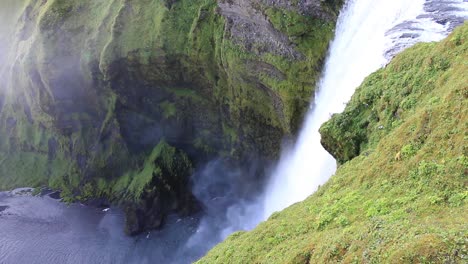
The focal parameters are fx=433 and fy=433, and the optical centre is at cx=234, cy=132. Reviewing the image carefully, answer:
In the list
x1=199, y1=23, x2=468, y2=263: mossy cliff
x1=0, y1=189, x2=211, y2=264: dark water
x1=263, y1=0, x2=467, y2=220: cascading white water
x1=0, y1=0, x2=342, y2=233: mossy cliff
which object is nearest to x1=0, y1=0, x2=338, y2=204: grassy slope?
x1=0, y1=0, x2=342, y2=233: mossy cliff

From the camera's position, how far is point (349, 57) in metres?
32.5

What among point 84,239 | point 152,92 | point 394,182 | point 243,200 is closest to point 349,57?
point 394,182

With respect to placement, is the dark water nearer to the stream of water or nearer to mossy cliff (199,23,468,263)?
the stream of water

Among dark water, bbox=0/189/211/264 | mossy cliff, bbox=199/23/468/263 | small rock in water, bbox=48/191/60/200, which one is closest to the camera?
mossy cliff, bbox=199/23/468/263

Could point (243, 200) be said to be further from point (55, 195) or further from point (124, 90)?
point (55, 195)

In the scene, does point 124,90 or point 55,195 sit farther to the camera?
point 55,195

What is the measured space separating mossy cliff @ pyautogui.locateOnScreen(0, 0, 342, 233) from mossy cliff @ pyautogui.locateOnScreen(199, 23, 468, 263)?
1763cm

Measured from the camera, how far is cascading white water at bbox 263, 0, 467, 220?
86.6 ft

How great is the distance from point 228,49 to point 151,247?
81.5ft

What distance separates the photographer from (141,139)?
199 ft

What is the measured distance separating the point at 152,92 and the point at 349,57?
3167cm

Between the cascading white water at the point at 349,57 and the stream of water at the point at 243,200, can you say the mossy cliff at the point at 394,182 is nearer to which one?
the cascading white water at the point at 349,57

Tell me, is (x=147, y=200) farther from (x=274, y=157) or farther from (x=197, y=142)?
(x=274, y=157)

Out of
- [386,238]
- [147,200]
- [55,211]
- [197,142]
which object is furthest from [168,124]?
[386,238]
